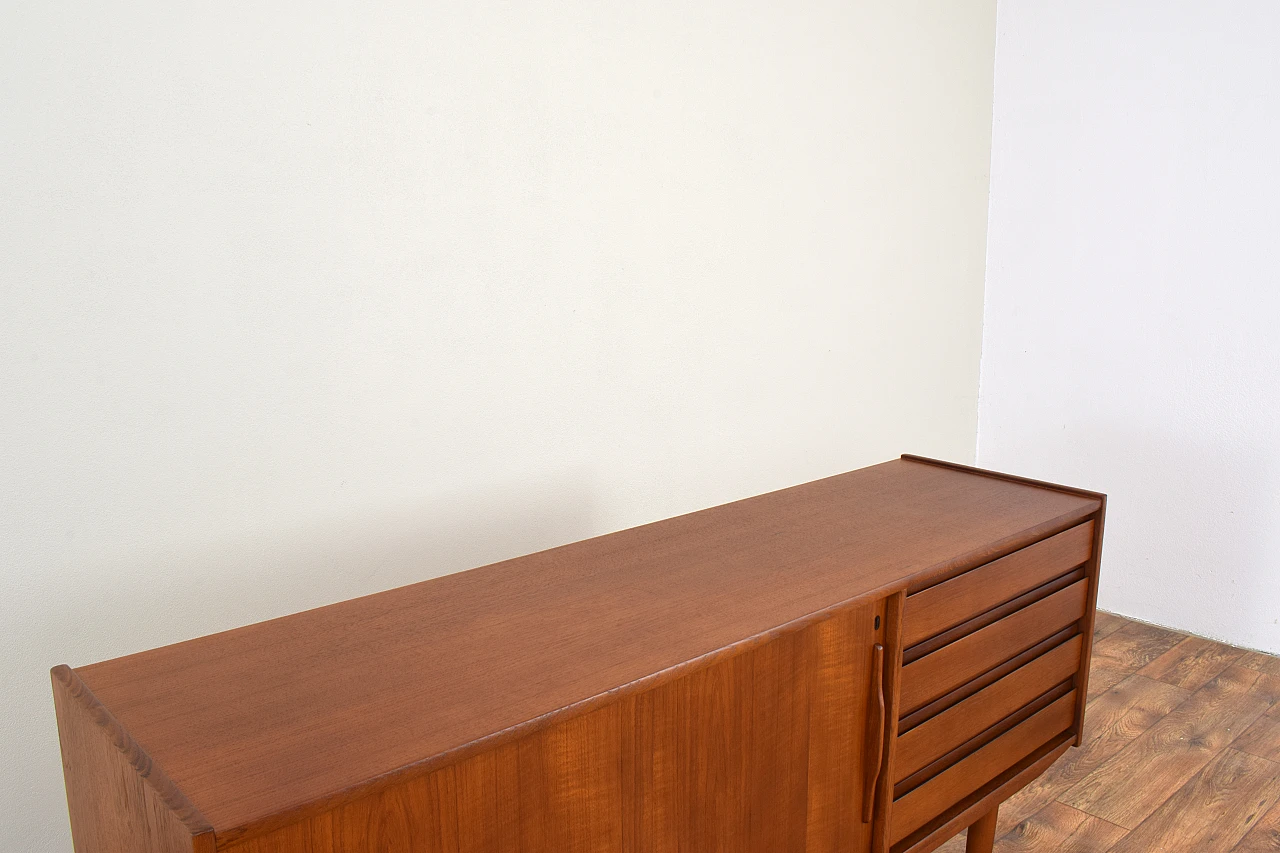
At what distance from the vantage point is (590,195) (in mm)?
2463

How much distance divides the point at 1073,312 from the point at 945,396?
0.51 metres

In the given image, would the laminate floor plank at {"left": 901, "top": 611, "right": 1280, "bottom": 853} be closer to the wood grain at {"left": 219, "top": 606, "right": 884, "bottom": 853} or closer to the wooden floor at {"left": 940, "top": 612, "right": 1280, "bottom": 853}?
the wooden floor at {"left": 940, "top": 612, "right": 1280, "bottom": 853}

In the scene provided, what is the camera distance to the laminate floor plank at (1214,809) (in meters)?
2.24

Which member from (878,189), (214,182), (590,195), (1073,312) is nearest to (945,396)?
(1073,312)

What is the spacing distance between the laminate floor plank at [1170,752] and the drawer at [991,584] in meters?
0.75

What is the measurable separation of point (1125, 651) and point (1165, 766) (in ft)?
2.44

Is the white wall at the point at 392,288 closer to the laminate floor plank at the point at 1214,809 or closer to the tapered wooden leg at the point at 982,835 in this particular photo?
the tapered wooden leg at the point at 982,835

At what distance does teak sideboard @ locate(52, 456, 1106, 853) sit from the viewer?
1097 millimetres

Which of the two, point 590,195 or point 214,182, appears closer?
point 214,182

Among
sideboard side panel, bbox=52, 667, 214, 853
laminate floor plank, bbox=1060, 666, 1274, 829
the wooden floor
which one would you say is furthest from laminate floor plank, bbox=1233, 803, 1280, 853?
sideboard side panel, bbox=52, 667, 214, 853

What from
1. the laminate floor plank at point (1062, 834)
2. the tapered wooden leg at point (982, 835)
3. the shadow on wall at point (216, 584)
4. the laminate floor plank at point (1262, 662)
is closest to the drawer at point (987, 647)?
the tapered wooden leg at point (982, 835)

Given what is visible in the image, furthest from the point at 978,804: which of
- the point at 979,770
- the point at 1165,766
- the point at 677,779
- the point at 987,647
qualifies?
Answer: the point at 1165,766

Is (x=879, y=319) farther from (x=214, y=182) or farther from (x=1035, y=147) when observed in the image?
(x=214, y=182)

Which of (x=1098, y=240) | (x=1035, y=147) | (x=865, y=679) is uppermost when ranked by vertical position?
(x=1035, y=147)
